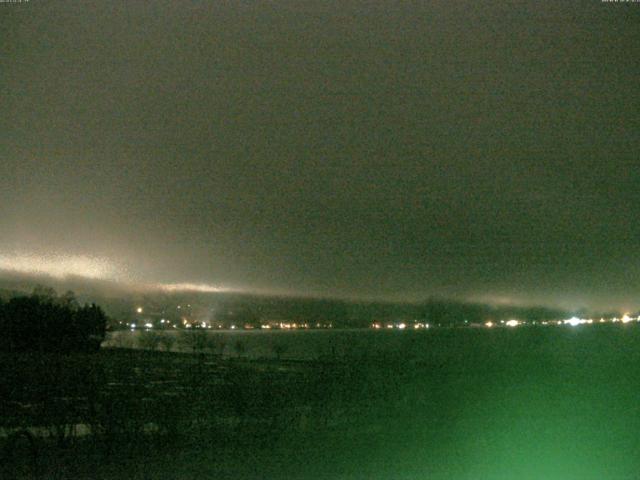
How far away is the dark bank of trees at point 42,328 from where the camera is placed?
5784cm

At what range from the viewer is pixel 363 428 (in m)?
16.1

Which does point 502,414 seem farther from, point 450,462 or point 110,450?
point 110,450

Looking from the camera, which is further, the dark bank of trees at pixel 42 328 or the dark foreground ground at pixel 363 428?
the dark bank of trees at pixel 42 328

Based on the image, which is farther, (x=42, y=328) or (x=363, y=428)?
(x=42, y=328)

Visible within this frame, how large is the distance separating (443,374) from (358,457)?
8.52 meters

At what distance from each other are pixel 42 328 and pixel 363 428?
47.8 m

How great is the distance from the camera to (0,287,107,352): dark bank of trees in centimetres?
5784

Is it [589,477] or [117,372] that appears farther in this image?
[117,372]

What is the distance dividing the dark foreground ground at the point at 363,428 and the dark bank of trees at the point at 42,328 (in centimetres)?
3589

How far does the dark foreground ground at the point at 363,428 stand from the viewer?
39.4ft

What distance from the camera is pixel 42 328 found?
58438 millimetres

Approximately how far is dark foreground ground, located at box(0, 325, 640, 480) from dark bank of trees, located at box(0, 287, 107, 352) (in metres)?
35.9

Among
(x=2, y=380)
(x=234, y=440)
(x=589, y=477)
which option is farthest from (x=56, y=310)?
(x=589, y=477)

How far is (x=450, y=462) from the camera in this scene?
12711mm
